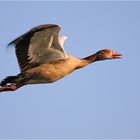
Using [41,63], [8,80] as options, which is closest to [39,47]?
[41,63]

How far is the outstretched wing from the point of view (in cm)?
1756

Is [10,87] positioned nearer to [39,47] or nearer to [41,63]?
[41,63]

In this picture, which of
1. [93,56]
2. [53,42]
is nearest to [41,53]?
[53,42]

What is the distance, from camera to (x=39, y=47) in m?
18.3

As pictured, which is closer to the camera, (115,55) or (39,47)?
(39,47)

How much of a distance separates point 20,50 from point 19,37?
41.2 inches

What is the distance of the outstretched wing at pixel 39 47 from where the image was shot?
1756cm

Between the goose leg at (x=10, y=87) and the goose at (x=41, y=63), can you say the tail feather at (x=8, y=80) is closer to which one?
the goose at (x=41, y=63)

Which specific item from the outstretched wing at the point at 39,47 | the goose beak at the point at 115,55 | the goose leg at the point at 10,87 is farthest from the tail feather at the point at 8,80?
the goose beak at the point at 115,55

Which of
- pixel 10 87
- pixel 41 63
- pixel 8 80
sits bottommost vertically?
pixel 10 87

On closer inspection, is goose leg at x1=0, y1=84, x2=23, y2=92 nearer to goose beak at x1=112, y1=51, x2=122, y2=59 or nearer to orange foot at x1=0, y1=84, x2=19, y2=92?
orange foot at x1=0, y1=84, x2=19, y2=92

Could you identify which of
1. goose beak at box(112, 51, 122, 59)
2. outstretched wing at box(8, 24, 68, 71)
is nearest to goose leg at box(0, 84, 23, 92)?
outstretched wing at box(8, 24, 68, 71)

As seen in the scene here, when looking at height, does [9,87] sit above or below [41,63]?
below

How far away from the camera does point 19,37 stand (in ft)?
57.4
